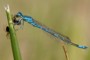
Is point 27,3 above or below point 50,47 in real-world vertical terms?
above

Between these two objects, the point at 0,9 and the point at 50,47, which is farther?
the point at 0,9

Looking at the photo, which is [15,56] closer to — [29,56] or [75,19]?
[29,56]

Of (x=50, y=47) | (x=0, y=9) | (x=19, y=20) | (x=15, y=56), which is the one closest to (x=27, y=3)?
(x=0, y=9)

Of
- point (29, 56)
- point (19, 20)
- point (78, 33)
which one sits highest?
point (19, 20)

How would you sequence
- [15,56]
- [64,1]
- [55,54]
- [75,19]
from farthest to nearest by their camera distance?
[64,1], [75,19], [55,54], [15,56]

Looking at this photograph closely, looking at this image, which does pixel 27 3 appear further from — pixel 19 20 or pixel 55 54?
pixel 19 20

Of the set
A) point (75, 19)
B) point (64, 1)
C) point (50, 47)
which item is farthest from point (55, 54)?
point (64, 1)

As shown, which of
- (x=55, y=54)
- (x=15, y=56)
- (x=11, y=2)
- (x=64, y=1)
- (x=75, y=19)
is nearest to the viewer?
(x=15, y=56)
